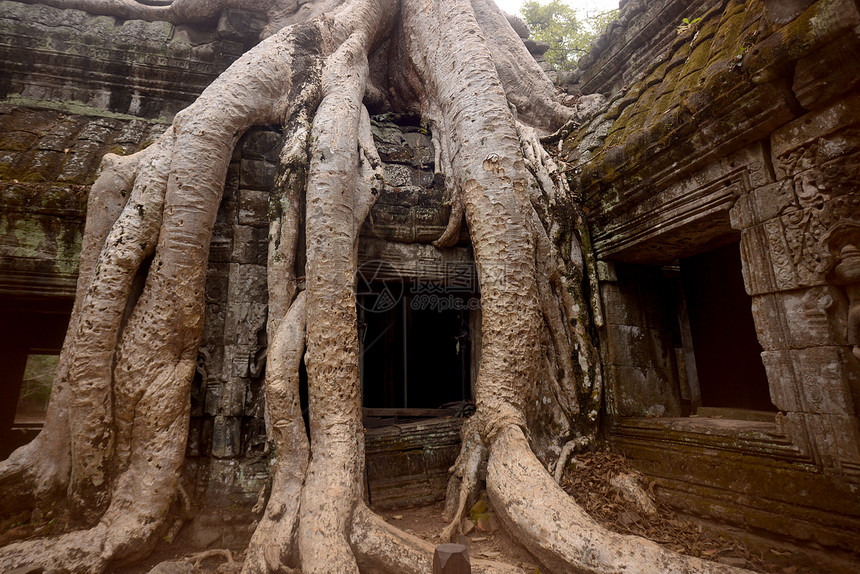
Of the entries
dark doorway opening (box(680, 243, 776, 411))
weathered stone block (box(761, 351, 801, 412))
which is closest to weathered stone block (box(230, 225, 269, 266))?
weathered stone block (box(761, 351, 801, 412))

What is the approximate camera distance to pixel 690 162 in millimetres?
2512

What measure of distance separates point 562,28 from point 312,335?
8619 millimetres

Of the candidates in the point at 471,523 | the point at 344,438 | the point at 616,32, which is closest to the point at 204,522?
the point at 344,438

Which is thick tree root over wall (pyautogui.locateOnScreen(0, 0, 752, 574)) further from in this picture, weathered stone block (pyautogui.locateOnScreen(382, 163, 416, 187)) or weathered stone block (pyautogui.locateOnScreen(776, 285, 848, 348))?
weathered stone block (pyautogui.locateOnScreen(776, 285, 848, 348))

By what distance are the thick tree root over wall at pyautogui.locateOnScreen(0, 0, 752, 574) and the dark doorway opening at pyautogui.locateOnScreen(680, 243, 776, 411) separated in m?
1.88

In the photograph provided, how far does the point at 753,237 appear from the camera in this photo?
2.25m

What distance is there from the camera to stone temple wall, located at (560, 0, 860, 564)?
6.12ft

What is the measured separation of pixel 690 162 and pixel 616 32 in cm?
245

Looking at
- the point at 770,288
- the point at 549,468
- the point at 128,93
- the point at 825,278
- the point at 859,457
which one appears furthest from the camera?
the point at 128,93

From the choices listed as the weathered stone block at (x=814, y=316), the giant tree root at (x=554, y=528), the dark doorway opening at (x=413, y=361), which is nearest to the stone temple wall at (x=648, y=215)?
the weathered stone block at (x=814, y=316)

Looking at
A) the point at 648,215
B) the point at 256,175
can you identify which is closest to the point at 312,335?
the point at 256,175

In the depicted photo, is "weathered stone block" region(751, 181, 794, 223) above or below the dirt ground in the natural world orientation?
above

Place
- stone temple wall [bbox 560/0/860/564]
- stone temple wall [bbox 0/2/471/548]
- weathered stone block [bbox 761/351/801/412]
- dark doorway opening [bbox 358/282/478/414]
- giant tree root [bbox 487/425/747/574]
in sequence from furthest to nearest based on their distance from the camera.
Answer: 1. dark doorway opening [bbox 358/282/478/414]
2. stone temple wall [bbox 0/2/471/548]
3. weathered stone block [bbox 761/351/801/412]
4. stone temple wall [bbox 560/0/860/564]
5. giant tree root [bbox 487/425/747/574]

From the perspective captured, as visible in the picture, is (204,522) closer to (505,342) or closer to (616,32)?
(505,342)
